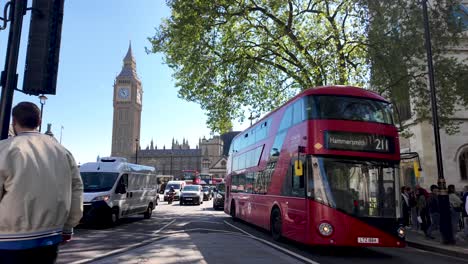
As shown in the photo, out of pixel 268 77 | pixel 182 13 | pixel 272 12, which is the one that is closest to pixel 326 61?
pixel 272 12

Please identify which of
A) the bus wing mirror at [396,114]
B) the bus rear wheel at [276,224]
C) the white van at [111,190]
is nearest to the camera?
the bus rear wheel at [276,224]

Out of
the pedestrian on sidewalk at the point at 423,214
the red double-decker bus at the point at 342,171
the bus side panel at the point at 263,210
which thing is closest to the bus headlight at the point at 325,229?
the red double-decker bus at the point at 342,171

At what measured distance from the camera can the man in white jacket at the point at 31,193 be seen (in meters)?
2.54

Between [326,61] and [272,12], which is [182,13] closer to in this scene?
[272,12]

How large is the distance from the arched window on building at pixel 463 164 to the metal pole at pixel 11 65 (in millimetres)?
25831

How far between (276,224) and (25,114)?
9897 millimetres

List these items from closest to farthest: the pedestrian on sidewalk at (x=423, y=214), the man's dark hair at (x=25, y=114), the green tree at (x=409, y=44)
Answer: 1. the man's dark hair at (x=25, y=114)
2. the pedestrian on sidewalk at (x=423, y=214)
3. the green tree at (x=409, y=44)

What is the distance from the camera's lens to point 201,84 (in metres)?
Result: 24.4

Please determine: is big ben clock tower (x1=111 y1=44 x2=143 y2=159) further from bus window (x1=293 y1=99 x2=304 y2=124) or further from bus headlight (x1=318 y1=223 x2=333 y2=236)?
bus headlight (x1=318 y1=223 x2=333 y2=236)

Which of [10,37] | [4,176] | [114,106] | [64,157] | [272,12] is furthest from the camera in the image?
[114,106]

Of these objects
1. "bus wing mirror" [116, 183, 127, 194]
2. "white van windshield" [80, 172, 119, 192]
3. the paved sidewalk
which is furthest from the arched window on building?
"white van windshield" [80, 172, 119, 192]

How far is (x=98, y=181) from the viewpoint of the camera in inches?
582

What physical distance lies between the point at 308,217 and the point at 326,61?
1376cm

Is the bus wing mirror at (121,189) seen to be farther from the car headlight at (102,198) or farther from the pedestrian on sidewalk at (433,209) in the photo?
the pedestrian on sidewalk at (433,209)
